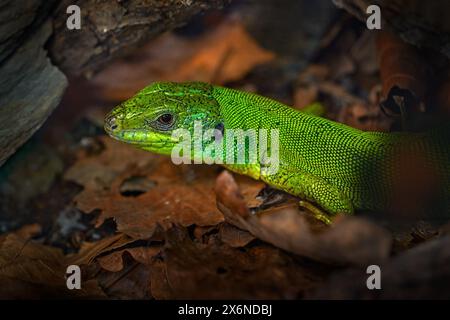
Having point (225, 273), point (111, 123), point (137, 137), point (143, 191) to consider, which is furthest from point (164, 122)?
point (225, 273)

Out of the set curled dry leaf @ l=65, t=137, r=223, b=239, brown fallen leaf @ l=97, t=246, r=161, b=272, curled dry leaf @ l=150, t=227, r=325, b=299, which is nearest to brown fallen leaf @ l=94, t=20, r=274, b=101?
curled dry leaf @ l=65, t=137, r=223, b=239

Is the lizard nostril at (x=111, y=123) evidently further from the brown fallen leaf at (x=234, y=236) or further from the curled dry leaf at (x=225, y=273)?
the brown fallen leaf at (x=234, y=236)

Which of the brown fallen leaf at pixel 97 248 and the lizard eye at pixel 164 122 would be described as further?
the lizard eye at pixel 164 122

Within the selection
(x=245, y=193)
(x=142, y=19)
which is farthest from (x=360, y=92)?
(x=142, y=19)

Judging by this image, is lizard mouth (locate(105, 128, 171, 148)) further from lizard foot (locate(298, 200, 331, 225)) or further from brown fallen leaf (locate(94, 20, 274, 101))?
brown fallen leaf (locate(94, 20, 274, 101))

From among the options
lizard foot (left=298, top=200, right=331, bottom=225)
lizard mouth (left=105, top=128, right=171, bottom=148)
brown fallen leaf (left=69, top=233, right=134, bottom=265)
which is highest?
lizard mouth (left=105, top=128, right=171, bottom=148)

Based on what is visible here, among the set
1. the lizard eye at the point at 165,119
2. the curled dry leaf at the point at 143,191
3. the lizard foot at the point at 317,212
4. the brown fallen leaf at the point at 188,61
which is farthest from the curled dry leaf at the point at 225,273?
the brown fallen leaf at the point at 188,61

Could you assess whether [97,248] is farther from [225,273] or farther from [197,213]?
[225,273]
